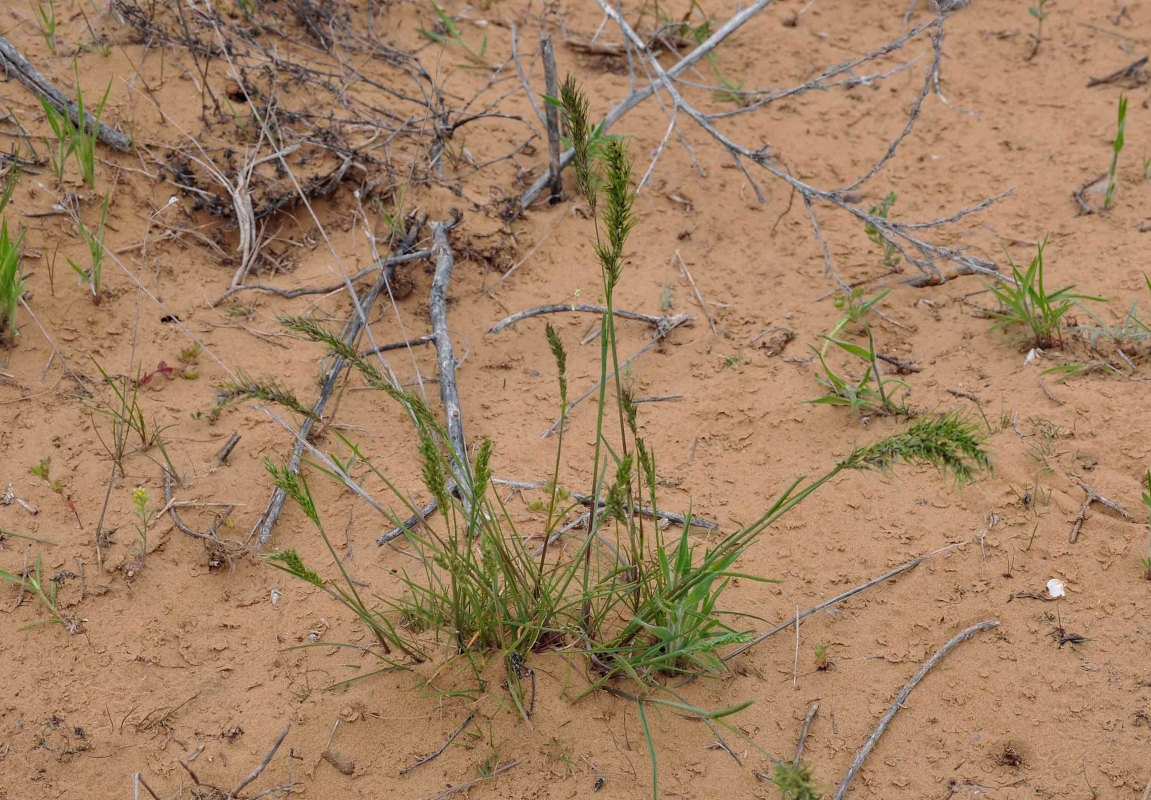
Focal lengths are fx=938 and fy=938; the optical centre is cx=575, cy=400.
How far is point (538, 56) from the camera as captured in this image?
14.4 ft

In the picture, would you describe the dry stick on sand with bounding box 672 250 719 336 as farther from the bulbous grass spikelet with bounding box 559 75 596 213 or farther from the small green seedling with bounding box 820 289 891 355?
the bulbous grass spikelet with bounding box 559 75 596 213

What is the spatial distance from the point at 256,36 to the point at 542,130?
1.24 meters

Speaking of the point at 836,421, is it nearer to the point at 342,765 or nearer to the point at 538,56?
the point at 342,765

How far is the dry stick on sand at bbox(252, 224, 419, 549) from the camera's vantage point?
2476mm

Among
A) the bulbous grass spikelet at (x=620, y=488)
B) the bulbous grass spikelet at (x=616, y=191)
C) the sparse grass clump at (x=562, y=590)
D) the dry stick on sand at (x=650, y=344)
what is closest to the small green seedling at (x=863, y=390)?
the dry stick on sand at (x=650, y=344)

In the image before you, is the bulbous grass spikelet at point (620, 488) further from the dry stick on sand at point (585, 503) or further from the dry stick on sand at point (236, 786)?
the dry stick on sand at point (236, 786)

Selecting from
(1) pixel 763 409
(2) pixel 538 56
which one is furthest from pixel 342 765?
(2) pixel 538 56

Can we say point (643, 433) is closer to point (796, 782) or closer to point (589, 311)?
point (589, 311)

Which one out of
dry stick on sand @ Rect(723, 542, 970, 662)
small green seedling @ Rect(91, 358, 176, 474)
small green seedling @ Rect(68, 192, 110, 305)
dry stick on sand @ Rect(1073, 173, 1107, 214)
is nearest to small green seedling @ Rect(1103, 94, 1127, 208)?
dry stick on sand @ Rect(1073, 173, 1107, 214)

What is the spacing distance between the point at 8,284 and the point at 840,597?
2503 millimetres

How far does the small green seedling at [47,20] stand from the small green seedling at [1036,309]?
11.3 ft

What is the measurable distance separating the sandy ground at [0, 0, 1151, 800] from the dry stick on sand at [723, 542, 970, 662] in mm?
23

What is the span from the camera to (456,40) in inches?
171

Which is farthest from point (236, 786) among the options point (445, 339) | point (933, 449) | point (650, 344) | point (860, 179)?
point (860, 179)
